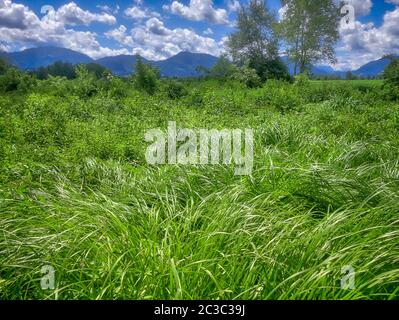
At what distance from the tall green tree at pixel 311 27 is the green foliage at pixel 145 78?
20.4 feet

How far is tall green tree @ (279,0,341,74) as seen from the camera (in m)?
6.51

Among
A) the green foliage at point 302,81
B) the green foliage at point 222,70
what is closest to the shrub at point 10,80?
the green foliage at point 222,70

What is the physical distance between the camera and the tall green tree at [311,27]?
6.51m

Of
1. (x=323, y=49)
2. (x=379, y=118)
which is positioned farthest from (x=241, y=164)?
(x=379, y=118)

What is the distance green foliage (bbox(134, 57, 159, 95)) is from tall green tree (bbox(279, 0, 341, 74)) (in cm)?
622

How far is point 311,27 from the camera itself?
7922 mm

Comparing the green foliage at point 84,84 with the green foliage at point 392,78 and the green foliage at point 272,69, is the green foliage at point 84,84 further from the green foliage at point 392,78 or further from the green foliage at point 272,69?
the green foliage at point 392,78

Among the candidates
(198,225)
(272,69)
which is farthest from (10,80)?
(198,225)

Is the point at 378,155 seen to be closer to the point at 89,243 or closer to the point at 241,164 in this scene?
the point at 241,164

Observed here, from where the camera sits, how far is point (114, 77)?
1359 centimetres

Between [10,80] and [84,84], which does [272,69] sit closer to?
[84,84]

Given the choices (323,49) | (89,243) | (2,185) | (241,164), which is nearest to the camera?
(89,243)

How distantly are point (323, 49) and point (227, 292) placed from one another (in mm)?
6875

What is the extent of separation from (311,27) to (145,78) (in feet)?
23.9
